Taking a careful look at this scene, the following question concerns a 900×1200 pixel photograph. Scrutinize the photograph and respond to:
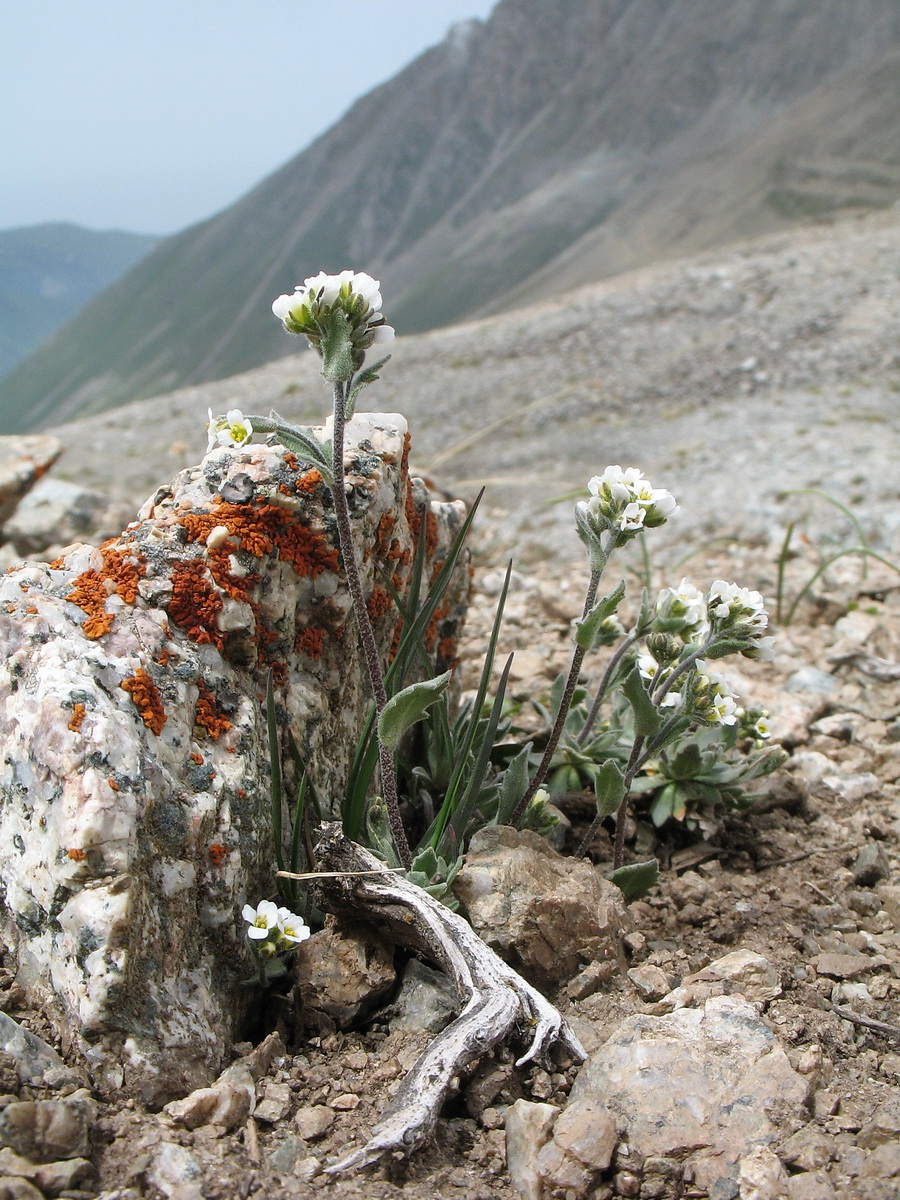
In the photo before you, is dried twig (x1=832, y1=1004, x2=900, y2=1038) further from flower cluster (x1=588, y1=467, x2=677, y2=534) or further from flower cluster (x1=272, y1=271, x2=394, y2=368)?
flower cluster (x1=272, y1=271, x2=394, y2=368)

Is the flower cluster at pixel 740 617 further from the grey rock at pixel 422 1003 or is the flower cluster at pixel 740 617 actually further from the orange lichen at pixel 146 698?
the orange lichen at pixel 146 698

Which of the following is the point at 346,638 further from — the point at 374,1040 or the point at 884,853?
the point at 884,853

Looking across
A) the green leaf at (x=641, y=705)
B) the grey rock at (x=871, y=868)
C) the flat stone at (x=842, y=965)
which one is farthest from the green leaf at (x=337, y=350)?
the grey rock at (x=871, y=868)

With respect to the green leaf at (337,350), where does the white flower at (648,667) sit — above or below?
below

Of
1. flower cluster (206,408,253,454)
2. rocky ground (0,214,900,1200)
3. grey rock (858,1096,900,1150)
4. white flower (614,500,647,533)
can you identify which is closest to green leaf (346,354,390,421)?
flower cluster (206,408,253,454)

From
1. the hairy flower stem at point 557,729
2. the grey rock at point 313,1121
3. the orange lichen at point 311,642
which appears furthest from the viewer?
the orange lichen at point 311,642

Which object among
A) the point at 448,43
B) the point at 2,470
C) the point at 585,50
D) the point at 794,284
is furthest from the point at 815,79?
the point at 2,470

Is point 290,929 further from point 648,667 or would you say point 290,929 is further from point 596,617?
point 648,667
